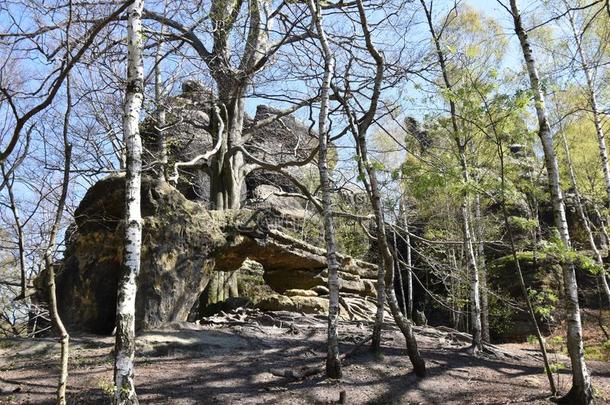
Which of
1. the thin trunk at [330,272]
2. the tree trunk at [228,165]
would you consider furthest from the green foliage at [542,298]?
the tree trunk at [228,165]

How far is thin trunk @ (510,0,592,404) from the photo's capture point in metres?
6.37

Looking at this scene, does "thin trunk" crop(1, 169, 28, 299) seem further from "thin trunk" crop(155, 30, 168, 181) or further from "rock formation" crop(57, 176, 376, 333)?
"thin trunk" crop(155, 30, 168, 181)

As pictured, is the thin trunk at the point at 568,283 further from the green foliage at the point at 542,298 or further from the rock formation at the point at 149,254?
the rock formation at the point at 149,254

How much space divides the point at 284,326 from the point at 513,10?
7.06m

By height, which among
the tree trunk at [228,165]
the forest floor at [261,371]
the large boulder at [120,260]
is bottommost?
the forest floor at [261,371]

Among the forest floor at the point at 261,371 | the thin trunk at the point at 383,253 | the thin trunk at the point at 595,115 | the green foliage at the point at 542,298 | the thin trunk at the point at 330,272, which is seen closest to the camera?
the forest floor at the point at 261,371

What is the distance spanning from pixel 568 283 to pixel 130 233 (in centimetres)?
561

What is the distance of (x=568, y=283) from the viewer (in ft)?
21.7

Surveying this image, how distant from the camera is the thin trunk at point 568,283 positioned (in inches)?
251

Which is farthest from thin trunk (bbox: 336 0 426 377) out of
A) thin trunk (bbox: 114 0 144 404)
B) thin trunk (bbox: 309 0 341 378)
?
thin trunk (bbox: 114 0 144 404)

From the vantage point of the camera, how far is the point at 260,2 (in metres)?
10.5

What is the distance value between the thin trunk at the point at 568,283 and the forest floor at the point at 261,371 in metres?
0.28

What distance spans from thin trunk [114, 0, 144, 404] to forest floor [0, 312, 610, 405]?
1.20 metres

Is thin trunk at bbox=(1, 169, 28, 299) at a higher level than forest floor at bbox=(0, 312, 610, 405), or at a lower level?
higher
